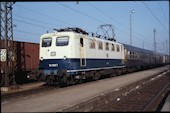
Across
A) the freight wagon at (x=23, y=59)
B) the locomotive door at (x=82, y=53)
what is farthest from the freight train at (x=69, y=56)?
the freight wagon at (x=23, y=59)

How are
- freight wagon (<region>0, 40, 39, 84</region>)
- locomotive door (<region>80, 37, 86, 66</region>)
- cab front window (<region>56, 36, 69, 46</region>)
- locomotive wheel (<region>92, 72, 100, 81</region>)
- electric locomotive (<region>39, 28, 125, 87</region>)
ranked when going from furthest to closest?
locomotive wheel (<region>92, 72, 100, 81</region>) < freight wagon (<region>0, 40, 39, 84</region>) < locomotive door (<region>80, 37, 86, 66</region>) < cab front window (<region>56, 36, 69, 46</region>) < electric locomotive (<region>39, 28, 125, 87</region>)

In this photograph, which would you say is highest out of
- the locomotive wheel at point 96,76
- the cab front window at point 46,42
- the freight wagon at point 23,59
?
the cab front window at point 46,42

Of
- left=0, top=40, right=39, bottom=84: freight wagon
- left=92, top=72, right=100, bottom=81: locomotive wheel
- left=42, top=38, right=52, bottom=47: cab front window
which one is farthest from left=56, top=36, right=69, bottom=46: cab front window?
left=92, top=72, right=100, bottom=81: locomotive wheel

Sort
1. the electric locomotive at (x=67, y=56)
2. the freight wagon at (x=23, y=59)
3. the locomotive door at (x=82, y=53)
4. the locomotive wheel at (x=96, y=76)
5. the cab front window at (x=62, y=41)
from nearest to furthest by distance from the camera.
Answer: the electric locomotive at (x=67, y=56), the cab front window at (x=62, y=41), the locomotive door at (x=82, y=53), the freight wagon at (x=23, y=59), the locomotive wheel at (x=96, y=76)

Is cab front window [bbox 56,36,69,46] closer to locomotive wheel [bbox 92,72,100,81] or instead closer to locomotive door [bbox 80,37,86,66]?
locomotive door [bbox 80,37,86,66]

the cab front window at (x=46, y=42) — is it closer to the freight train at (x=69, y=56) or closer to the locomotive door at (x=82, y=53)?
the freight train at (x=69, y=56)

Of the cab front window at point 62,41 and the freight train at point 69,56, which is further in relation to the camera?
the cab front window at point 62,41

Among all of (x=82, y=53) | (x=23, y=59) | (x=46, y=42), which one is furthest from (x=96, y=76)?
(x=23, y=59)

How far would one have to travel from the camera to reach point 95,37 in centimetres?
2064

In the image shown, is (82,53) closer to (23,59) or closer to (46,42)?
(46,42)

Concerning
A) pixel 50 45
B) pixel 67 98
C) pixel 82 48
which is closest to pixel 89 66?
pixel 82 48

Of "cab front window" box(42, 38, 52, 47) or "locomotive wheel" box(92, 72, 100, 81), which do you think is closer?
"cab front window" box(42, 38, 52, 47)

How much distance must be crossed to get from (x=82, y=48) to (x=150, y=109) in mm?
8196

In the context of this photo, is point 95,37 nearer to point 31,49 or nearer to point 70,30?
point 70,30
